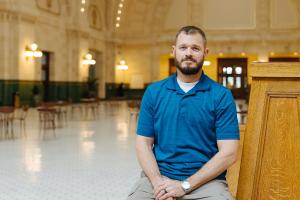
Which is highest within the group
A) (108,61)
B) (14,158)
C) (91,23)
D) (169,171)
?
(91,23)

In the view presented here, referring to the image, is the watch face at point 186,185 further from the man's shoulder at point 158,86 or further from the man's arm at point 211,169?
the man's shoulder at point 158,86

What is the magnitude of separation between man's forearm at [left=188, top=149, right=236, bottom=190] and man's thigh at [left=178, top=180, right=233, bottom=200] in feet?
0.11

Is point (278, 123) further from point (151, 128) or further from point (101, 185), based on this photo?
point (101, 185)

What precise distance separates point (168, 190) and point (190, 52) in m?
0.79

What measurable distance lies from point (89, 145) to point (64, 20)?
672 inches

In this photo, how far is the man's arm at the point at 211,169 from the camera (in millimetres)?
2438

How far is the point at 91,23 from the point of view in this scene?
98.1ft

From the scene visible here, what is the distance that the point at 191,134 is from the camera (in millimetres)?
2541

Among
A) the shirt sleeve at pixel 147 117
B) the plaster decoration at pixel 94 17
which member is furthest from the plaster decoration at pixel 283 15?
the shirt sleeve at pixel 147 117

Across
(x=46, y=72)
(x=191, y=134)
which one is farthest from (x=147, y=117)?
(x=46, y=72)

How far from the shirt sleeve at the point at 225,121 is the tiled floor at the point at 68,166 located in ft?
9.76

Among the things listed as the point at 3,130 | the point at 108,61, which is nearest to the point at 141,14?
the point at 108,61

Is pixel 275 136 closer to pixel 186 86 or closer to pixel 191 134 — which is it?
pixel 191 134

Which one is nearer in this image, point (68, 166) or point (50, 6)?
point (68, 166)
